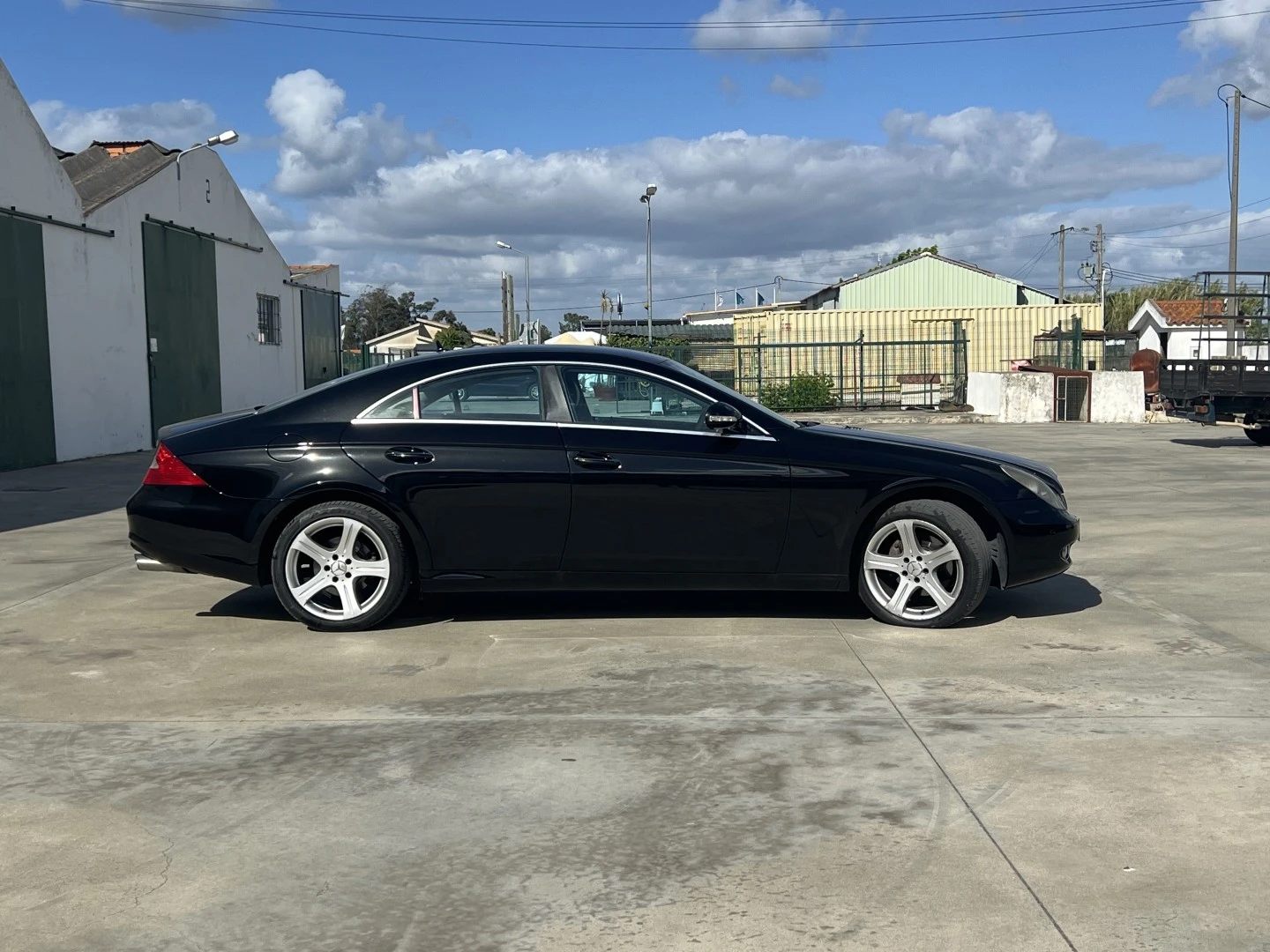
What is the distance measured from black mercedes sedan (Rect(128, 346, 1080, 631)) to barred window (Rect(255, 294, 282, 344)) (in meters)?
23.2

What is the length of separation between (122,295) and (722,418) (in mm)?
17804

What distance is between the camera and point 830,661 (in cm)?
621

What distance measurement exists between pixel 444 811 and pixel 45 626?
400 centimetres

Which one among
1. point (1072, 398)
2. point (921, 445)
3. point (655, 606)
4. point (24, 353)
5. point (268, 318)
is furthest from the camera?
point (1072, 398)

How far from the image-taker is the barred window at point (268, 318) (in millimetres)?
29328

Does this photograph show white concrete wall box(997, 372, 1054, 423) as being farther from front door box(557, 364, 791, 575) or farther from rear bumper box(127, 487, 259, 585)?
rear bumper box(127, 487, 259, 585)

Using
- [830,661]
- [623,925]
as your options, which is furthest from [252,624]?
[623,925]

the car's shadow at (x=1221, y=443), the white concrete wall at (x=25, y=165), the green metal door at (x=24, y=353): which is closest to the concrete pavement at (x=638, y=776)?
the green metal door at (x=24, y=353)

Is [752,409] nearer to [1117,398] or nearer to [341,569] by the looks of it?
[341,569]

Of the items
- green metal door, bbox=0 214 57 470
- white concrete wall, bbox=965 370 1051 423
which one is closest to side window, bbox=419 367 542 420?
green metal door, bbox=0 214 57 470

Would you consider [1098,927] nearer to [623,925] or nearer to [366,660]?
[623,925]

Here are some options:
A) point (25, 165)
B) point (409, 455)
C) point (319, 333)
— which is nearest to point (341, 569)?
point (409, 455)

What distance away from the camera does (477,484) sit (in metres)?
6.84

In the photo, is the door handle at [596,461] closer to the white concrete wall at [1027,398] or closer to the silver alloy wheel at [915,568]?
the silver alloy wheel at [915,568]
